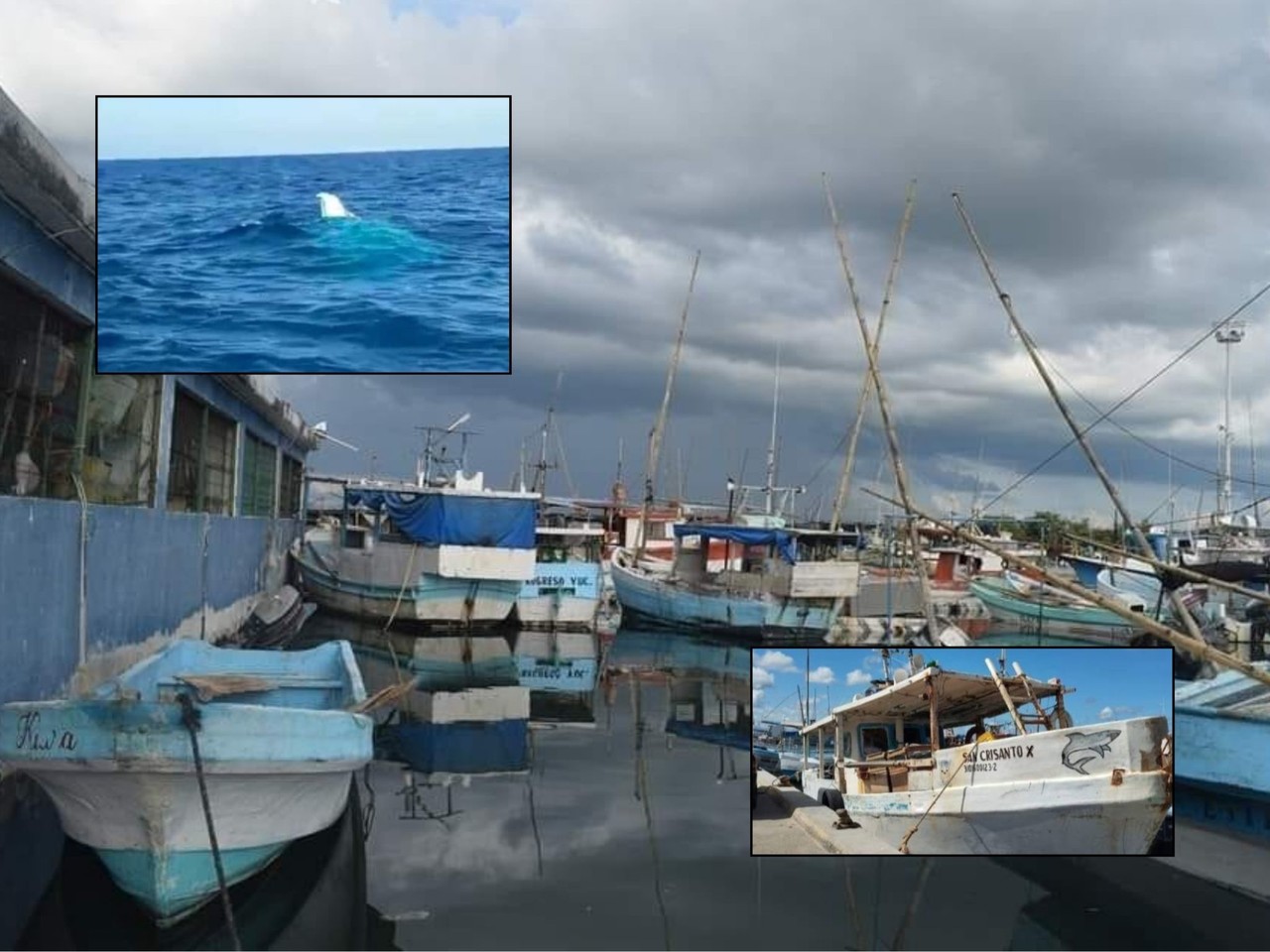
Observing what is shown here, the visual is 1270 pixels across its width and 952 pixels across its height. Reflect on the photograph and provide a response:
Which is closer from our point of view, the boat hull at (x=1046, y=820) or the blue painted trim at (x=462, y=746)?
the boat hull at (x=1046, y=820)

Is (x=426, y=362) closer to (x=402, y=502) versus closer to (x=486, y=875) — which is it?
(x=486, y=875)

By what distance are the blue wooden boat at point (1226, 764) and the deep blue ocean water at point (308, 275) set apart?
6.73 m

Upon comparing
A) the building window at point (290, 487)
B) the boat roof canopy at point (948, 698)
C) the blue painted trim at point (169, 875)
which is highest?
the building window at point (290, 487)

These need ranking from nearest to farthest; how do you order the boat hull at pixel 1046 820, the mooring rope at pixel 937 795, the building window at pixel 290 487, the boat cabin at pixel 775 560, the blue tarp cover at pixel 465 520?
1. the boat hull at pixel 1046 820
2. the mooring rope at pixel 937 795
3. the blue tarp cover at pixel 465 520
4. the boat cabin at pixel 775 560
5. the building window at pixel 290 487

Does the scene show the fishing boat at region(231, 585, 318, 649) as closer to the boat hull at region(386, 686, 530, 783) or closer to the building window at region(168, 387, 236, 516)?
the building window at region(168, 387, 236, 516)

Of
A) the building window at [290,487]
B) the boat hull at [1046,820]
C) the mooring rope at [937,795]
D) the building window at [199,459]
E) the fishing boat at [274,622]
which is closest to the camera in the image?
the boat hull at [1046,820]

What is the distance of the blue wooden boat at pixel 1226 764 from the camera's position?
374 inches

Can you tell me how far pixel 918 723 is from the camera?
22.5 feet

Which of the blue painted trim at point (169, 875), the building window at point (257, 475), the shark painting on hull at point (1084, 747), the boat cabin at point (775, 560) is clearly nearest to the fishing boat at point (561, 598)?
the boat cabin at point (775, 560)

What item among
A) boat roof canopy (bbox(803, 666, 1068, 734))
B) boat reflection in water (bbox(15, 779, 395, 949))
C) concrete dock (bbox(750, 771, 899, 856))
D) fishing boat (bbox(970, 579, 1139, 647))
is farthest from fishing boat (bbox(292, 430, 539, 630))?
boat roof canopy (bbox(803, 666, 1068, 734))

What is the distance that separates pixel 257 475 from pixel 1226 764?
22121 millimetres

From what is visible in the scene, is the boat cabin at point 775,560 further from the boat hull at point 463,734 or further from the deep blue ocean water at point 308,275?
the deep blue ocean water at point 308,275

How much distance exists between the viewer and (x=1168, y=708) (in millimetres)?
6355

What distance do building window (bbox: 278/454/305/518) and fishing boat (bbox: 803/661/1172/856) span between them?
1059 inches
